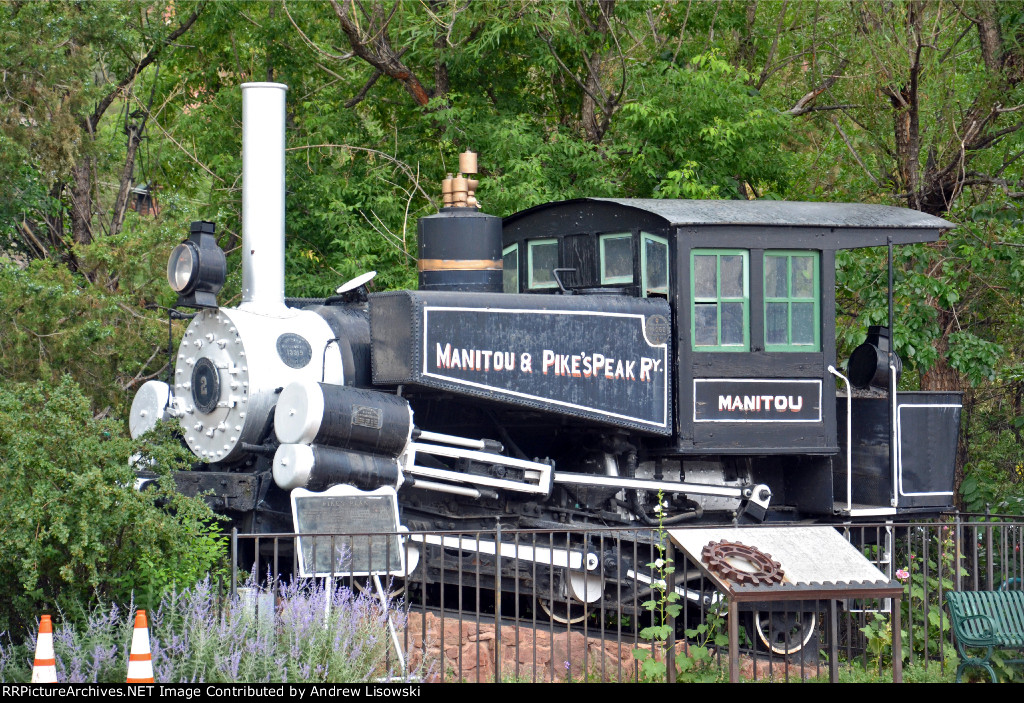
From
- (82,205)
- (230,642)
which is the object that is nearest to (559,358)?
(230,642)

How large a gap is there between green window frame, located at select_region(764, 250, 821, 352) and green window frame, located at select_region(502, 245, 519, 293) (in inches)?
86.3

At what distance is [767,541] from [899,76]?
331 inches

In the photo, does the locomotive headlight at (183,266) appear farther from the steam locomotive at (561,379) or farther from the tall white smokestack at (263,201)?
the tall white smokestack at (263,201)

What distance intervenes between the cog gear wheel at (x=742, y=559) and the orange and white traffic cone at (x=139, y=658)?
2.94 metres

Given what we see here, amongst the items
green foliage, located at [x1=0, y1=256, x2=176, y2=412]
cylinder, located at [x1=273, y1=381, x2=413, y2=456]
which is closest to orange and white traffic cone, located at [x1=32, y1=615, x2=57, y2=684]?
cylinder, located at [x1=273, y1=381, x2=413, y2=456]

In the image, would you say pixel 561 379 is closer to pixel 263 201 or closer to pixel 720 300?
pixel 720 300

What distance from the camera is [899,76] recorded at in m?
13.6

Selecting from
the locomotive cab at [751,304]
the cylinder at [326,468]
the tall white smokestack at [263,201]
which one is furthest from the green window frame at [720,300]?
the tall white smokestack at [263,201]

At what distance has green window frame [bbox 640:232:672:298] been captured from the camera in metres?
8.88

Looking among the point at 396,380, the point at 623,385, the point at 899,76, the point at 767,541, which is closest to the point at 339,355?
the point at 396,380

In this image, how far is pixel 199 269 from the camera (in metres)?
8.12

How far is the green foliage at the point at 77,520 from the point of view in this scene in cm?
630

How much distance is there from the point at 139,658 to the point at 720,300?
16.4ft

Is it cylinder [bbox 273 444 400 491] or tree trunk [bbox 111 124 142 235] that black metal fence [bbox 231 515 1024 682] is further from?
tree trunk [bbox 111 124 142 235]
